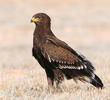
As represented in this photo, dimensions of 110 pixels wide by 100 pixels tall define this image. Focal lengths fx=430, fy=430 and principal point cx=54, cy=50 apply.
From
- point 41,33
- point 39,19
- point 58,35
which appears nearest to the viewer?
point 41,33

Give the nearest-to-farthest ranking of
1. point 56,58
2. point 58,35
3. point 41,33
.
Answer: point 56,58 → point 41,33 → point 58,35

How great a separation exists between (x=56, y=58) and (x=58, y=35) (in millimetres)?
18008

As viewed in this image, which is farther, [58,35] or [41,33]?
[58,35]

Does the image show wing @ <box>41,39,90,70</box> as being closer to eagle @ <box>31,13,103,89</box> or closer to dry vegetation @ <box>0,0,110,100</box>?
eagle @ <box>31,13,103,89</box>

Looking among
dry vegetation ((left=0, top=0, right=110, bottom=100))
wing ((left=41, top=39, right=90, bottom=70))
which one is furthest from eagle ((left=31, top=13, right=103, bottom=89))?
dry vegetation ((left=0, top=0, right=110, bottom=100))

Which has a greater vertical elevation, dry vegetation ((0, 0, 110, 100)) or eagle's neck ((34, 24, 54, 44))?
eagle's neck ((34, 24, 54, 44))

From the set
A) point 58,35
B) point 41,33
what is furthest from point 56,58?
point 58,35

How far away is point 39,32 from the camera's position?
8.39 meters

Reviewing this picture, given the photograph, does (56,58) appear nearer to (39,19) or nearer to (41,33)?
A: (41,33)

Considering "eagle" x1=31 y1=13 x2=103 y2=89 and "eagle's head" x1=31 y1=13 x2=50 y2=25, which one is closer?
"eagle" x1=31 y1=13 x2=103 y2=89

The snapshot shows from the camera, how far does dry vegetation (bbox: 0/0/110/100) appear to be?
8.41 metres

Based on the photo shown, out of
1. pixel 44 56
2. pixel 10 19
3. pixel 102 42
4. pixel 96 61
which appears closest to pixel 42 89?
pixel 44 56

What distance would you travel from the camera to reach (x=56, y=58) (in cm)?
827

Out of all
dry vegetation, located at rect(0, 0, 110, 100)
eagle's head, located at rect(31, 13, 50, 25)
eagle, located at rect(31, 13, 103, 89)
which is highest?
eagle's head, located at rect(31, 13, 50, 25)
